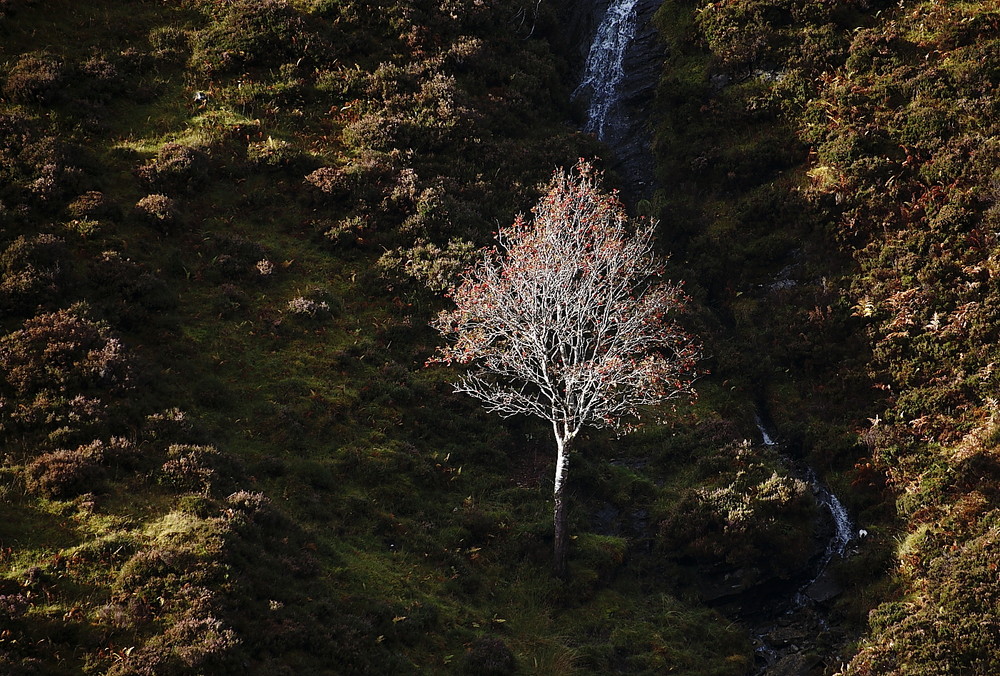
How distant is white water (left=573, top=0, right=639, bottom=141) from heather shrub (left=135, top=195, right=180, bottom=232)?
60.4ft

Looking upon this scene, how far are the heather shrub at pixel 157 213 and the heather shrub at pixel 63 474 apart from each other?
986 cm

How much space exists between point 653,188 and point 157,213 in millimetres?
18812

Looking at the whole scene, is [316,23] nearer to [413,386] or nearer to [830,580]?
[413,386]

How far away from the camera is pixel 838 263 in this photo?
22234 millimetres

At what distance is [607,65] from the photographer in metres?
33.1

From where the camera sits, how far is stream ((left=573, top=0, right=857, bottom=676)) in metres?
15.0

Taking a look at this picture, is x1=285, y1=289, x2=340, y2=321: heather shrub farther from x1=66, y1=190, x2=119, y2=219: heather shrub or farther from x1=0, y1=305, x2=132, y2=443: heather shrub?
x1=66, y1=190, x2=119, y2=219: heather shrub

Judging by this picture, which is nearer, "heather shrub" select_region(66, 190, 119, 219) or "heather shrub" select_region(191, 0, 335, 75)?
"heather shrub" select_region(66, 190, 119, 219)

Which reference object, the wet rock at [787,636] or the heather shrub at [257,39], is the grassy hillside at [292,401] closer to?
the heather shrub at [257,39]

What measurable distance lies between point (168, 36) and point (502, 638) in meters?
27.7

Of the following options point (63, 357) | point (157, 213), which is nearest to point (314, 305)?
point (157, 213)

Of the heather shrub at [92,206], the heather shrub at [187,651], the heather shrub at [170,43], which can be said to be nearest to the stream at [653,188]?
the heather shrub at [187,651]

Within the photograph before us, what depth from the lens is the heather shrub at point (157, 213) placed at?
20891 millimetres

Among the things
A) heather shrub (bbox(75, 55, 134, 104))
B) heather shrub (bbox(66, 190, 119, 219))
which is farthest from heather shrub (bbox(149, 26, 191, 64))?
heather shrub (bbox(66, 190, 119, 219))
